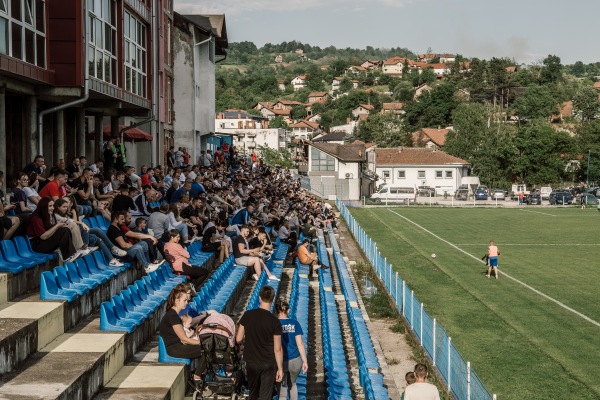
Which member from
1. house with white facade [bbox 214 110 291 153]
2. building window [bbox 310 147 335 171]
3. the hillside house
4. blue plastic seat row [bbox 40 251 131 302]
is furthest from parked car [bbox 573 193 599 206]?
blue plastic seat row [bbox 40 251 131 302]

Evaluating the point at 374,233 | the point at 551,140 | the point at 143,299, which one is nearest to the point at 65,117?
the point at 143,299

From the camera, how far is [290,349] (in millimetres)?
10586

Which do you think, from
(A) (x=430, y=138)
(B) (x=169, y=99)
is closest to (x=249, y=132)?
(A) (x=430, y=138)

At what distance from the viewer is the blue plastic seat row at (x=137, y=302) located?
427 inches

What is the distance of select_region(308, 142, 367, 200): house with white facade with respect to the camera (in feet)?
290

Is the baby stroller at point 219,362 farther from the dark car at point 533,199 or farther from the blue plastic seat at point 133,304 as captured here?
the dark car at point 533,199

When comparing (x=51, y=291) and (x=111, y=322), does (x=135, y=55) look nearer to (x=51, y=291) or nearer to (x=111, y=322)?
(x=51, y=291)

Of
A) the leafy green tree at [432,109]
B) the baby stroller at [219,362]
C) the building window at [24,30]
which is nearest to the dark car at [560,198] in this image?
the building window at [24,30]

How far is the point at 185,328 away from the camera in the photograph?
10664 millimetres

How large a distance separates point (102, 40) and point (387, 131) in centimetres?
11419

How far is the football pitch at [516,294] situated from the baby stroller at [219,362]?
23.9ft

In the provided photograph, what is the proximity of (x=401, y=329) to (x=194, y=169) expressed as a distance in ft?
40.1

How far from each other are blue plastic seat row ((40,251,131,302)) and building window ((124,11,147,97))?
13633 millimetres

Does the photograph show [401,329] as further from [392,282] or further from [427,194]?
[427,194]
